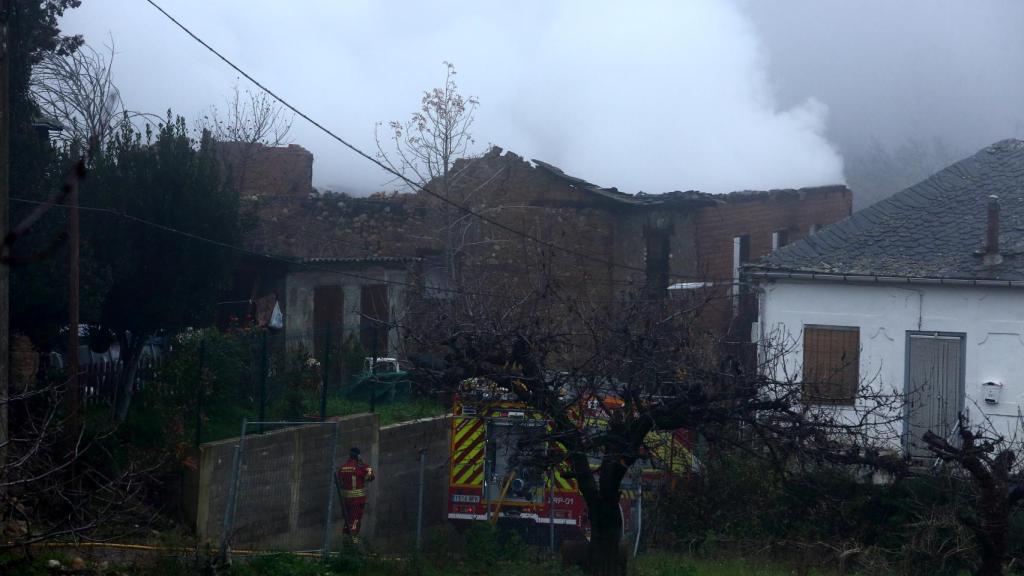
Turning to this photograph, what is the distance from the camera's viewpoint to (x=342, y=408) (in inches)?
655

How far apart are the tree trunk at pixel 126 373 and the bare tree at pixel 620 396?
5078mm

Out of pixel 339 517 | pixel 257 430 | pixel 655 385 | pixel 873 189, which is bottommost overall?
pixel 339 517

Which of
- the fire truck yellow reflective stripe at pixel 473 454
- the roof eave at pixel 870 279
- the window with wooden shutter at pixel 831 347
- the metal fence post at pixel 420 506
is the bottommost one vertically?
the metal fence post at pixel 420 506

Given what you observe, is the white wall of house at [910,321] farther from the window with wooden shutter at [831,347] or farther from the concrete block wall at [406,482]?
the concrete block wall at [406,482]

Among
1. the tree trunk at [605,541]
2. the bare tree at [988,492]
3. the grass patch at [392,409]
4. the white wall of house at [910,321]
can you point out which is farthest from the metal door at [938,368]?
the tree trunk at [605,541]

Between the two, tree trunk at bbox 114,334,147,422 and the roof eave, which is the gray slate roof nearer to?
the roof eave

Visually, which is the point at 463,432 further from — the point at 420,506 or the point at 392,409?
the point at 392,409

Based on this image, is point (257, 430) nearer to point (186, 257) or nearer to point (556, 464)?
point (186, 257)

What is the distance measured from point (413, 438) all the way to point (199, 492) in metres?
5.36

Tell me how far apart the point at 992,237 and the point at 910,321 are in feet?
→ 6.47

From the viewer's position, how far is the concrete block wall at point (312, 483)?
41.2 ft

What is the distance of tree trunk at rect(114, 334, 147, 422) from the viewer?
1373 centimetres

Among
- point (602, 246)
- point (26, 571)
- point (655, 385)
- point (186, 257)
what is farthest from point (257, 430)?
point (602, 246)

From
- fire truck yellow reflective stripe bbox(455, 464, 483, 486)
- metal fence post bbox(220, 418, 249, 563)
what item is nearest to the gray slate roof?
fire truck yellow reflective stripe bbox(455, 464, 483, 486)
